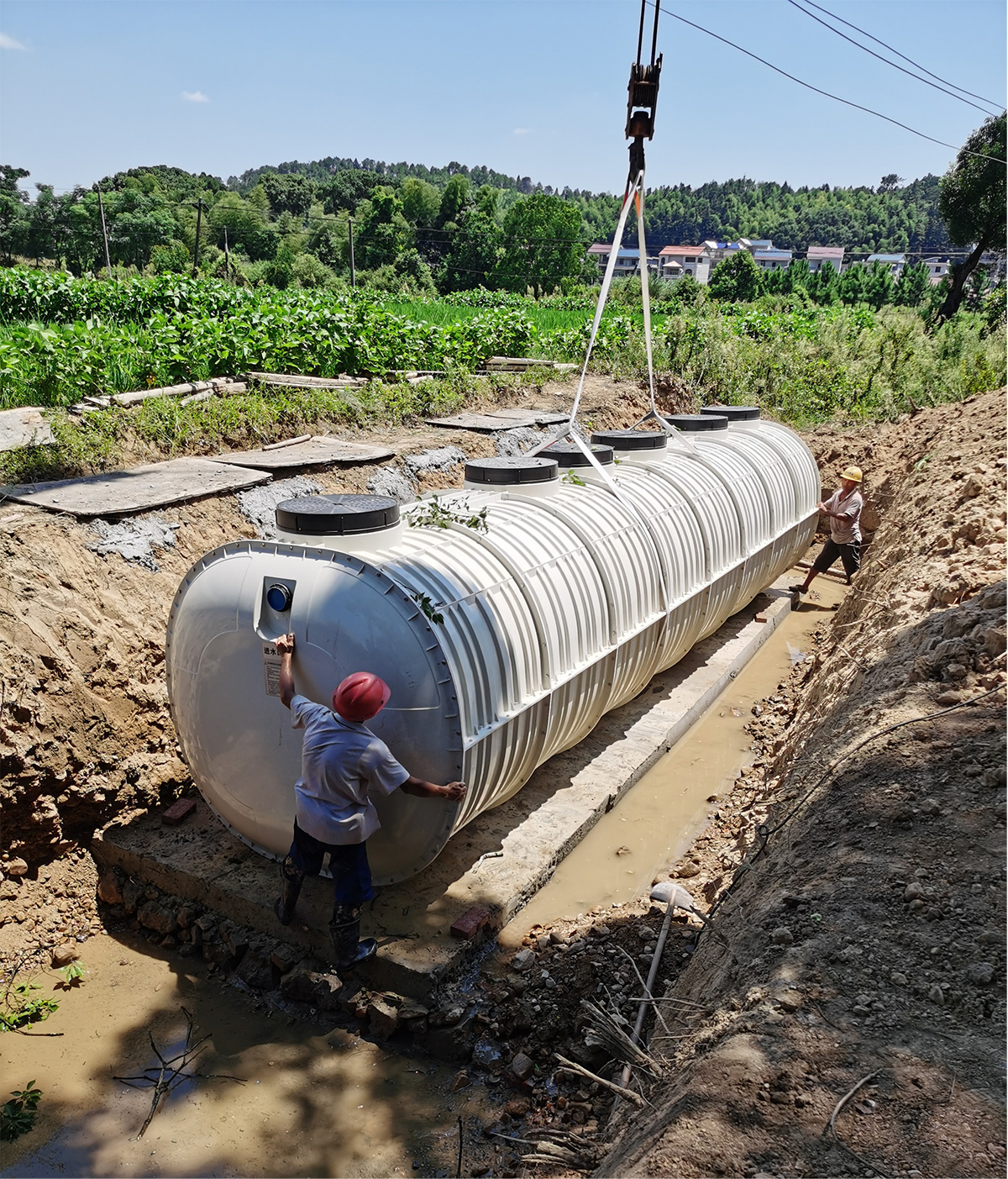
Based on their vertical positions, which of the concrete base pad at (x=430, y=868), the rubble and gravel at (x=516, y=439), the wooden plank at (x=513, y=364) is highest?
the wooden plank at (x=513, y=364)

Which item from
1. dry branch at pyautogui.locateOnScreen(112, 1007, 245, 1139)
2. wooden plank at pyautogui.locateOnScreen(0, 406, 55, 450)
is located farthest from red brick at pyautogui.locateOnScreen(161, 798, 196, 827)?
wooden plank at pyautogui.locateOnScreen(0, 406, 55, 450)

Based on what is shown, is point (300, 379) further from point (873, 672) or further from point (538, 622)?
point (873, 672)

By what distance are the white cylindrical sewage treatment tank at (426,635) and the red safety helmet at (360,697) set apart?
27cm

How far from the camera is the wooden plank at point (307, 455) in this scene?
31.3 ft

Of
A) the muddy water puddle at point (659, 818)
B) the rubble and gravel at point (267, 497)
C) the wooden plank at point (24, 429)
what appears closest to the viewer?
the muddy water puddle at point (659, 818)

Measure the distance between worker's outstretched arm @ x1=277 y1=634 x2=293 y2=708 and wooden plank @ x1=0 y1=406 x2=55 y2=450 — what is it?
5350mm

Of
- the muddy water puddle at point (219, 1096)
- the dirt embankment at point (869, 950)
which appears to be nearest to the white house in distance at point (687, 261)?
the dirt embankment at point (869, 950)

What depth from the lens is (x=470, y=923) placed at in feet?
17.5

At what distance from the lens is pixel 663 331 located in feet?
→ 65.4

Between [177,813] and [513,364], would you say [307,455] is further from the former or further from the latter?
[513,364]

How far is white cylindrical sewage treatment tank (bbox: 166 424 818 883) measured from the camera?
4.93 meters

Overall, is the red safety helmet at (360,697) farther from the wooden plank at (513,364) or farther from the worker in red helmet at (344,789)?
the wooden plank at (513,364)

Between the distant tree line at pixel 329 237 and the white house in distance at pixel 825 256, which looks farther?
the white house in distance at pixel 825 256

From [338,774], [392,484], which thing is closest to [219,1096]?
[338,774]
